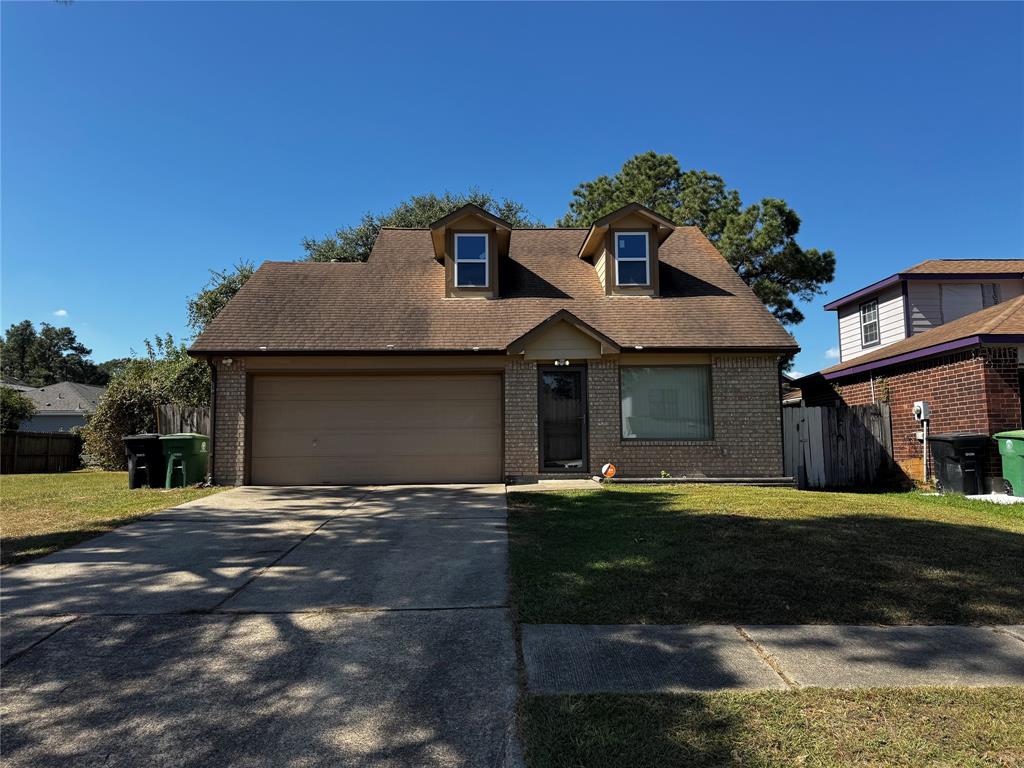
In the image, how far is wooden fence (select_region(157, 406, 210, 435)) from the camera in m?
13.5

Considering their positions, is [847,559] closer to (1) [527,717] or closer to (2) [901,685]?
(2) [901,685]

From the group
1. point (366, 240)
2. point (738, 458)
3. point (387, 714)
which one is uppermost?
point (366, 240)

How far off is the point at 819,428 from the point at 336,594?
1146 centimetres

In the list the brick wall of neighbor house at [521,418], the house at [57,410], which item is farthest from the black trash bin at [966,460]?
the house at [57,410]

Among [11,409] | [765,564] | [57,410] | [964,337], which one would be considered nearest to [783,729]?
[765,564]

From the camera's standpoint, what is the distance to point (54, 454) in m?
20.8

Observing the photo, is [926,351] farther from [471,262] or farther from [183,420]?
[183,420]

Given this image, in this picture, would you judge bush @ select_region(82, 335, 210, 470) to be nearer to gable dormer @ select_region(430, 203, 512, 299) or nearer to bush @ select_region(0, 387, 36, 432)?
bush @ select_region(0, 387, 36, 432)

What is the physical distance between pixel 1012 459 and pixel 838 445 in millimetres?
3177

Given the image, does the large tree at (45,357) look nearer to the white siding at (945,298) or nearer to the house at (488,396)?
the house at (488,396)

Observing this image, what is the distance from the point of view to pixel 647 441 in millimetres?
11914

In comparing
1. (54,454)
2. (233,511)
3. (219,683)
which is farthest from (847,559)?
(54,454)

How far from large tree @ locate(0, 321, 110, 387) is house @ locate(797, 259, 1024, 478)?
7943 cm

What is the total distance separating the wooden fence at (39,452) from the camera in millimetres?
19006
